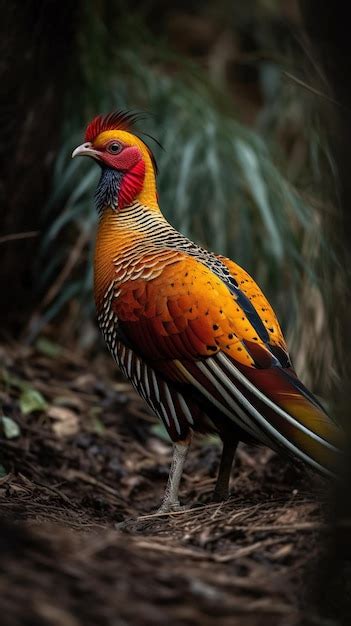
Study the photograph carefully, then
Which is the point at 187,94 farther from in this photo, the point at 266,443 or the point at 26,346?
the point at 266,443

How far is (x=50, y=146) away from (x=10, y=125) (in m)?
0.51

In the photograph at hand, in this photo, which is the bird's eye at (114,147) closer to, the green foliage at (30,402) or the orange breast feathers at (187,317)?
the orange breast feathers at (187,317)

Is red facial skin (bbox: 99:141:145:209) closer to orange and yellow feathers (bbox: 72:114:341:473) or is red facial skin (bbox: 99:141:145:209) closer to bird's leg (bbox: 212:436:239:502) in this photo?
orange and yellow feathers (bbox: 72:114:341:473)

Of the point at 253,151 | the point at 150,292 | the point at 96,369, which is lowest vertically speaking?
the point at 96,369

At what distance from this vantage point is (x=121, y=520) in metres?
Result: 4.17

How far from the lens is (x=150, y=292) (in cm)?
389

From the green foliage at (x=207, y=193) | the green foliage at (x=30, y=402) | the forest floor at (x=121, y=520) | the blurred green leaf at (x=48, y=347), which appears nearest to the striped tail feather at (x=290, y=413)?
the forest floor at (x=121, y=520)

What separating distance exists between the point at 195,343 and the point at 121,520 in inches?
41.6

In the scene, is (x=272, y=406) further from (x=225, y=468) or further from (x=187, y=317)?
(x=225, y=468)

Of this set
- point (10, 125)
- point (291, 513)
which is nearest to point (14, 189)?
point (10, 125)

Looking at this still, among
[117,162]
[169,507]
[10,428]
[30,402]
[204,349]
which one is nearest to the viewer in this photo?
[204,349]

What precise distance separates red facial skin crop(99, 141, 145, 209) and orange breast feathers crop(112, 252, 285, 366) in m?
0.67

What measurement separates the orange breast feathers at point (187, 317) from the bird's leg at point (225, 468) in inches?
23.2

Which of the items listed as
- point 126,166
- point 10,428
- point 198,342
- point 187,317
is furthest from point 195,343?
point 10,428
